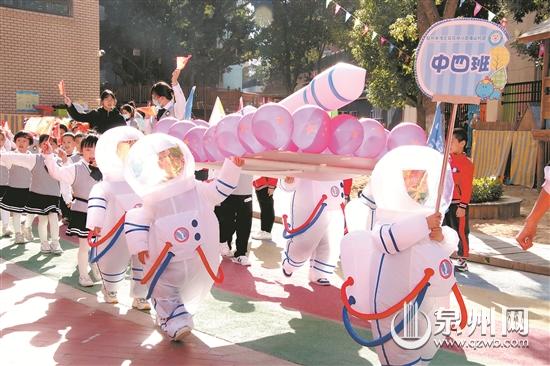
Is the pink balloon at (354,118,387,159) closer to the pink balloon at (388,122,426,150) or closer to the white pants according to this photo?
the pink balloon at (388,122,426,150)

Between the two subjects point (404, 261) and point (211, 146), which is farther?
point (211, 146)

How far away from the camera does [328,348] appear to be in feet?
14.3

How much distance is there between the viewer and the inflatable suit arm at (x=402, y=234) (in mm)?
3256

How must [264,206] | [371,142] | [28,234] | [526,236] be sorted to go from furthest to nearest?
[264,206], [28,234], [371,142], [526,236]

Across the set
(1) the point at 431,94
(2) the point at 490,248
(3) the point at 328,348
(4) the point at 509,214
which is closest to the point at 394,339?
(3) the point at 328,348

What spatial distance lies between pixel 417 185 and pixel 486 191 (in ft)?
28.1

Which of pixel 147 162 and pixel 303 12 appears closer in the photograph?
pixel 147 162

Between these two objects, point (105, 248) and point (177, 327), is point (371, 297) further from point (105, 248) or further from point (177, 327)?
point (105, 248)

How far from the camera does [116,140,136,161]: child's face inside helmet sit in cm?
505

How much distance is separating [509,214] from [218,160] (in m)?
7.90

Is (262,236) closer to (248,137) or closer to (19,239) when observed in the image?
(19,239)

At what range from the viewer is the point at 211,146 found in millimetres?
4703

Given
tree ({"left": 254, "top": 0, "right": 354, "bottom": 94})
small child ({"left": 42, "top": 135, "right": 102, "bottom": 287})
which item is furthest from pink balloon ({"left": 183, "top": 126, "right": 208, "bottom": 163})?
tree ({"left": 254, "top": 0, "right": 354, "bottom": 94})

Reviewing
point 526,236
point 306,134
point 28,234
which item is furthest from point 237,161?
point 28,234
